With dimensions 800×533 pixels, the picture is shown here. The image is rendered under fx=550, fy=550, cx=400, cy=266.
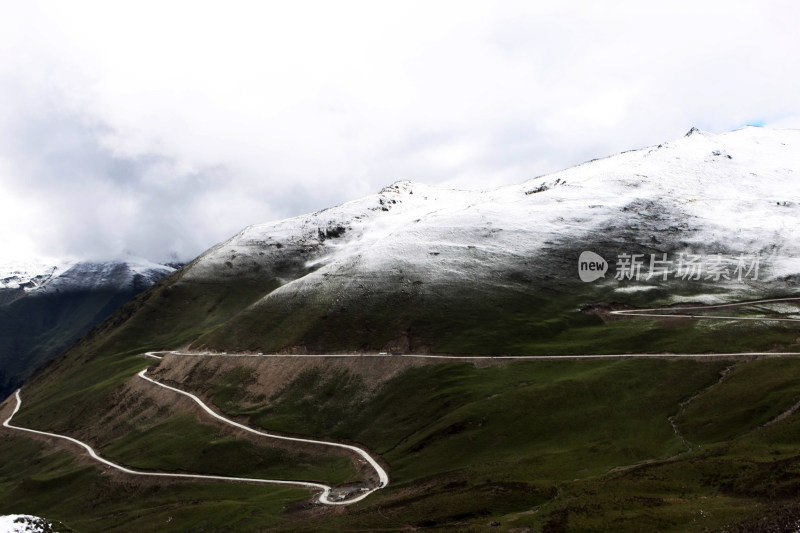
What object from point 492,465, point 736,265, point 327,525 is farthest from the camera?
point 736,265

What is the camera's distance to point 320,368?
14675cm

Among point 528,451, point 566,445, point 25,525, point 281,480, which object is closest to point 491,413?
point 528,451

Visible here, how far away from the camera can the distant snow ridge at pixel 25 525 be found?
43031 millimetres

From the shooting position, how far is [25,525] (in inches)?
1721

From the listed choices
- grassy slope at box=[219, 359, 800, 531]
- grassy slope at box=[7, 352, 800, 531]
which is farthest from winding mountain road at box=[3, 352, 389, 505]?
grassy slope at box=[219, 359, 800, 531]

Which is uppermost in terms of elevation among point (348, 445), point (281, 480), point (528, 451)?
point (528, 451)

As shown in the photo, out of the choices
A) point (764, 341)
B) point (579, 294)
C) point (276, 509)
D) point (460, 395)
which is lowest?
point (276, 509)

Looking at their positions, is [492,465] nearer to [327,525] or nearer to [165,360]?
[327,525]

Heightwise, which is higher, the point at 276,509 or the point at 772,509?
the point at 772,509

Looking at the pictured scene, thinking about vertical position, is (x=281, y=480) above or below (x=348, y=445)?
below

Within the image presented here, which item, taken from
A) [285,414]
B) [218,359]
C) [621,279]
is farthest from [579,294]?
[218,359]

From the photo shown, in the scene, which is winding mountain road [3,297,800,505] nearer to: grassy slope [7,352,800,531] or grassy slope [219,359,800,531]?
grassy slope [7,352,800,531]

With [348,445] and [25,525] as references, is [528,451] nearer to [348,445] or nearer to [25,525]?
[348,445]

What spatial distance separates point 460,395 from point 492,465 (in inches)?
1272
